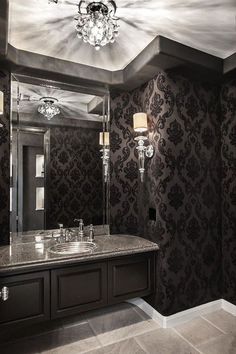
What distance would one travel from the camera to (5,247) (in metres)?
2.23

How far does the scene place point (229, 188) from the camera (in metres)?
2.60

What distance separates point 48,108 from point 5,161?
0.74 metres

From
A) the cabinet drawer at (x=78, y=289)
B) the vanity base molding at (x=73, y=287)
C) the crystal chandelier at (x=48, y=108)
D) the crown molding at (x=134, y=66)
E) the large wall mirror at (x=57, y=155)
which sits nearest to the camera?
the vanity base molding at (x=73, y=287)

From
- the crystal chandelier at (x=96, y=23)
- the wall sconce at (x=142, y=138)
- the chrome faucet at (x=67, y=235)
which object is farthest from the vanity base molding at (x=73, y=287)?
the crystal chandelier at (x=96, y=23)

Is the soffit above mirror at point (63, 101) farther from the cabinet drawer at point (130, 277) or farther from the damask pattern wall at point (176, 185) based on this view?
the cabinet drawer at point (130, 277)

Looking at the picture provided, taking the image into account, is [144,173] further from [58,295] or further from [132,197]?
[58,295]

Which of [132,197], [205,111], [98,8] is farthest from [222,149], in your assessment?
[98,8]

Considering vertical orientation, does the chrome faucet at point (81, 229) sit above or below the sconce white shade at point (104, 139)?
below

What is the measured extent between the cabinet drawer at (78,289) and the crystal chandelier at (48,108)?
160 cm

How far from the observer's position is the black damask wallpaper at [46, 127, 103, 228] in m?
2.56

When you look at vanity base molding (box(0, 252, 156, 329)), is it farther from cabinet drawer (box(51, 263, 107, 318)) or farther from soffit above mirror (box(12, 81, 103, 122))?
soffit above mirror (box(12, 81, 103, 122))

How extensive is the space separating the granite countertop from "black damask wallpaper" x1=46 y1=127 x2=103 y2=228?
30cm

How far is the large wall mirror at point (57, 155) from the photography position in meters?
2.41

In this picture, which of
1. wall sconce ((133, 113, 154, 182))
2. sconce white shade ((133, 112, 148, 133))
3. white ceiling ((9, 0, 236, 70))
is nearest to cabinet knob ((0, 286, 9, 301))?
wall sconce ((133, 113, 154, 182))
